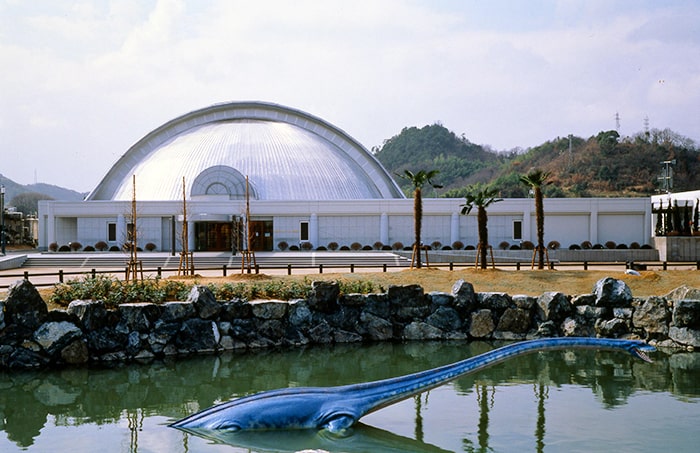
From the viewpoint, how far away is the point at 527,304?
20062mm

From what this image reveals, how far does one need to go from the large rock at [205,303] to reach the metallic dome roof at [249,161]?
3040cm

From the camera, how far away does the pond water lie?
10.6 meters

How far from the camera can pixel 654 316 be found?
19062mm

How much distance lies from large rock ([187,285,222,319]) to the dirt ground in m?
5.28

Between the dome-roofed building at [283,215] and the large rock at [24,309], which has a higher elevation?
the dome-roofed building at [283,215]

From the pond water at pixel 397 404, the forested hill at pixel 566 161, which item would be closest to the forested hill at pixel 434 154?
the forested hill at pixel 566 161

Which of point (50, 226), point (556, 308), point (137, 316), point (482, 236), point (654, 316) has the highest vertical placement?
point (50, 226)

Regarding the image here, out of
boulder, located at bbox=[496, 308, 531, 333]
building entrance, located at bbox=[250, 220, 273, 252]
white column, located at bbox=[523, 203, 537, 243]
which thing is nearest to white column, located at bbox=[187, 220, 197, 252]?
building entrance, located at bbox=[250, 220, 273, 252]

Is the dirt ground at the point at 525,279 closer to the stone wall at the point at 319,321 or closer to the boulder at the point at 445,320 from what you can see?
the stone wall at the point at 319,321

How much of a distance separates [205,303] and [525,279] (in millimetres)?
11987

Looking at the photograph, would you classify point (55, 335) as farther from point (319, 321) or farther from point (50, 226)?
point (50, 226)

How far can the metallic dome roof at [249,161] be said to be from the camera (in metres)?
49.3

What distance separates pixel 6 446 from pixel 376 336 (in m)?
10.7

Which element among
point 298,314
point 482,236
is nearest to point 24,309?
point 298,314
